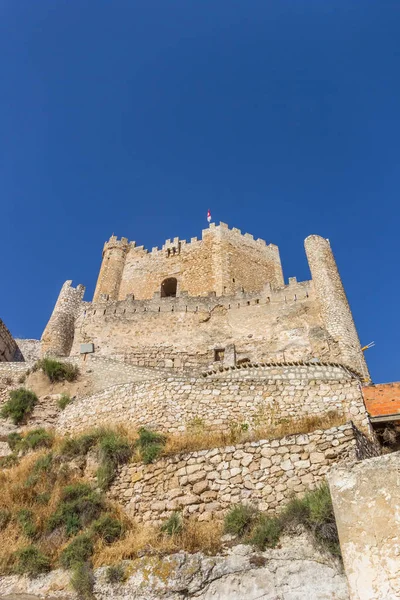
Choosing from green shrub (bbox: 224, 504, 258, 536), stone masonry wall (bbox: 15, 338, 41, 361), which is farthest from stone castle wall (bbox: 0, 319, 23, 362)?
green shrub (bbox: 224, 504, 258, 536)

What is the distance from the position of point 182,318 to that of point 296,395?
13.5 meters

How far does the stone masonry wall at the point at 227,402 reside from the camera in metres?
11.5

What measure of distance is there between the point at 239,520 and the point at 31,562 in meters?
3.72

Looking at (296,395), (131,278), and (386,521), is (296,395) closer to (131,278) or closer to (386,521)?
(386,521)

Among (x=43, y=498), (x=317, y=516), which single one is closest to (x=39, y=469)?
(x=43, y=498)

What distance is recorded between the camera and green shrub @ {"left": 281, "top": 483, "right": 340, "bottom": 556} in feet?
21.2

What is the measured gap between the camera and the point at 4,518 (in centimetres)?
900

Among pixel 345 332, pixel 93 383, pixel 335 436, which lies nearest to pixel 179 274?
pixel 345 332

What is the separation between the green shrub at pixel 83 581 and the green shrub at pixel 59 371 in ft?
34.8

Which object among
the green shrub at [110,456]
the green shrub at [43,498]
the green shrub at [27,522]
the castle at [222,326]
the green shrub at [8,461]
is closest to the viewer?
the green shrub at [27,522]

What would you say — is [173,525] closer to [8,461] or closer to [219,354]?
[8,461]

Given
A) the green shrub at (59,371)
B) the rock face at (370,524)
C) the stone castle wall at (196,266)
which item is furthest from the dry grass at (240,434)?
the stone castle wall at (196,266)

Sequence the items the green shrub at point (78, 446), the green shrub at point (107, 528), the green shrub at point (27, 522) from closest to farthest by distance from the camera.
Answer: the green shrub at point (107, 528) → the green shrub at point (27, 522) → the green shrub at point (78, 446)

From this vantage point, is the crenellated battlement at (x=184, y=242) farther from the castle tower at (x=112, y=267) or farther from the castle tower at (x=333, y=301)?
the castle tower at (x=333, y=301)
